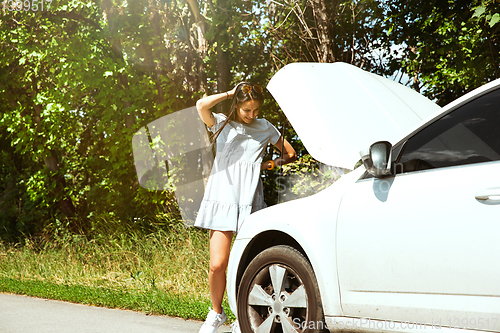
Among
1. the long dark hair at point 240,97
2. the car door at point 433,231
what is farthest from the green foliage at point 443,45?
the car door at point 433,231

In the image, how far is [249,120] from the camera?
4.26 metres

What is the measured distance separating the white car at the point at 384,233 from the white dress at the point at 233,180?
421mm

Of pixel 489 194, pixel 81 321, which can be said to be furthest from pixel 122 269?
pixel 489 194

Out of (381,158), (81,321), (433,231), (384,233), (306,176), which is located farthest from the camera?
(306,176)

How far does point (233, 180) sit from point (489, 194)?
2.32m

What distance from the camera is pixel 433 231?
7.75 ft

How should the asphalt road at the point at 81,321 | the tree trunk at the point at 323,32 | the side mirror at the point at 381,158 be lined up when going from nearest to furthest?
1. the side mirror at the point at 381,158
2. the asphalt road at the point at 81,321
3. the tree trunk at the point at 323,32

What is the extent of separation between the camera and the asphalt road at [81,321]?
16.0 feet

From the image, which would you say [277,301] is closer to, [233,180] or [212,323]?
[212,323]

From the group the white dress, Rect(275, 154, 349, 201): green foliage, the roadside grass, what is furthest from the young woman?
Rect(275, 154, 349, 201): green foliage

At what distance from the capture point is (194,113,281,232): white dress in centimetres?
410

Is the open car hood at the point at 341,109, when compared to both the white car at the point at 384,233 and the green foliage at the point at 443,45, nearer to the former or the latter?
the white car at the point at 384,233

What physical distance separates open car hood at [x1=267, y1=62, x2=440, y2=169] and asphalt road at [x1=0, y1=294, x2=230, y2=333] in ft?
7.87

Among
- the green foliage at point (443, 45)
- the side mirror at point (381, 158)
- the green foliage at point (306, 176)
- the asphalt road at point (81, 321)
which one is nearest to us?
the side mirror at point (381, 158)
